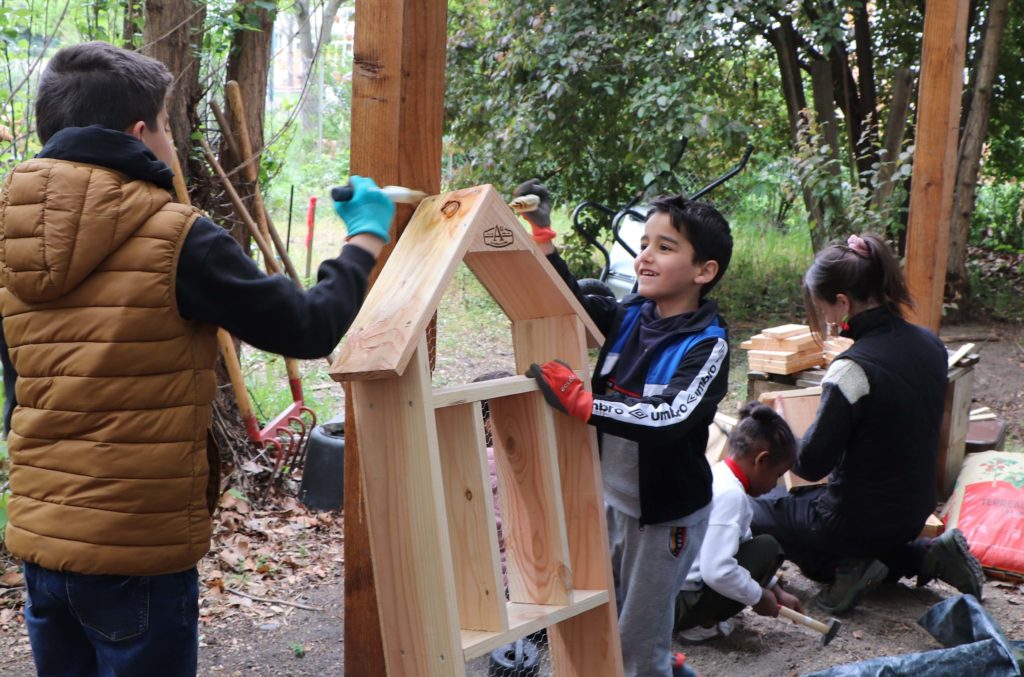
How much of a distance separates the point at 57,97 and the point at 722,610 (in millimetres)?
2713

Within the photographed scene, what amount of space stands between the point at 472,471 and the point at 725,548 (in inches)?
57.6

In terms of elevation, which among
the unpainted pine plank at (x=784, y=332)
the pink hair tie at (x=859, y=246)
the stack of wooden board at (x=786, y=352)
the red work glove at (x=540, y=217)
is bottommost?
the stack of wooden board at (x=786, y=352)

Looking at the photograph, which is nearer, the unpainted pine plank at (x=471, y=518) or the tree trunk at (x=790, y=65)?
the unpainted pine plank at (x=471, y=518)

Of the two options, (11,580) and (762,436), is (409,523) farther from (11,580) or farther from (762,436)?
(11,580)

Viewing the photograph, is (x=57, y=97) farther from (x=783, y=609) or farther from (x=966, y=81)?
(x=966, y=81)

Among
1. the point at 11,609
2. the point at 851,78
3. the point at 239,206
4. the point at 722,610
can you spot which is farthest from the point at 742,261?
the point at 11,609

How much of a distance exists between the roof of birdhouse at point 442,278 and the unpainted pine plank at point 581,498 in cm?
5

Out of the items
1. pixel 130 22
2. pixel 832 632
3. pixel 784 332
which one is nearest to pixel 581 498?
pixel 832 632

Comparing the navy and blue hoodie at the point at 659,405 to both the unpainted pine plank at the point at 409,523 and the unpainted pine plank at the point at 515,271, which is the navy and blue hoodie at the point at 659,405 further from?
the unpainted pine plank at the point at 409,523

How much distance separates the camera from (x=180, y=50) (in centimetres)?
461

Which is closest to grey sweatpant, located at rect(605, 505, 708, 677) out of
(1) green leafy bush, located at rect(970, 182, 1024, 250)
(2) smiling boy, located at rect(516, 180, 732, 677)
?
(2) smiling boy, located at rect(516, 180, 732, 677)

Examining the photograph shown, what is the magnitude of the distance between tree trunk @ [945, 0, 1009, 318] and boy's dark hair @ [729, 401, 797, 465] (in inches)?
222

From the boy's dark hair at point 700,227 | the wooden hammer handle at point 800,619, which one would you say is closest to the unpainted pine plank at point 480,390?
the boy's dark hair at point 700,227

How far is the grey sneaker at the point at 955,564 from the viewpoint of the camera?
3730 millimetres
